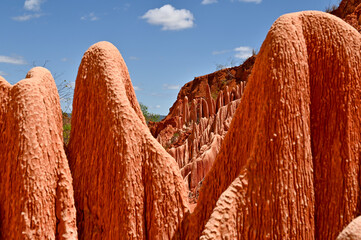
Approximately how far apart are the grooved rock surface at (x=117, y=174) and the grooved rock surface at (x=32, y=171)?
0.24 m

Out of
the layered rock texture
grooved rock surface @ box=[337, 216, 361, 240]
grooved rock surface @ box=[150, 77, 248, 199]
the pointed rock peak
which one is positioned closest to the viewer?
grooved rock surface @ box=[337, 216, 361, 240]

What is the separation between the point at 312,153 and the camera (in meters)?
3.39

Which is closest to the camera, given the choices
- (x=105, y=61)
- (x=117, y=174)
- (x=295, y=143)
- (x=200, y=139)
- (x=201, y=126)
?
(x=295, y=143)

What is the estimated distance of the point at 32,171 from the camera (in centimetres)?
336

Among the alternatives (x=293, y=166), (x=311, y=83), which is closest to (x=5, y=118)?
(x=293, y=166)

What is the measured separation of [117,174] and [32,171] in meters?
0.80

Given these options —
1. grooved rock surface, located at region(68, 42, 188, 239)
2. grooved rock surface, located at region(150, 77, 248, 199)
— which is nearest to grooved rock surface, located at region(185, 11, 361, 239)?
grooved rock surface, located at region(68, 42, 188, 239)

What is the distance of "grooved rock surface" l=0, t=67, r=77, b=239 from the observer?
3.32 meters

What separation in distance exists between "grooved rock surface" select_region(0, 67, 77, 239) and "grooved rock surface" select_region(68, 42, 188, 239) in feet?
0.79

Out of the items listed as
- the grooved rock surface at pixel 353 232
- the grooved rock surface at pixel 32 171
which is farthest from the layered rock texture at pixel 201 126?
the grooved rock surface at pixel 353 232

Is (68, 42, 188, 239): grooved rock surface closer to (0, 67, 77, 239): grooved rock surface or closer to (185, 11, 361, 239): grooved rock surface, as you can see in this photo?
(0, 67, 77, 239): grooved rock surface

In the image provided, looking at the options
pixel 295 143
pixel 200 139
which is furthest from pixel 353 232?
pixel 200 139

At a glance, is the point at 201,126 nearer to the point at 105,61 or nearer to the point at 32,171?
the point at 105,61

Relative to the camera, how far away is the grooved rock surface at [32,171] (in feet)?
10.9
